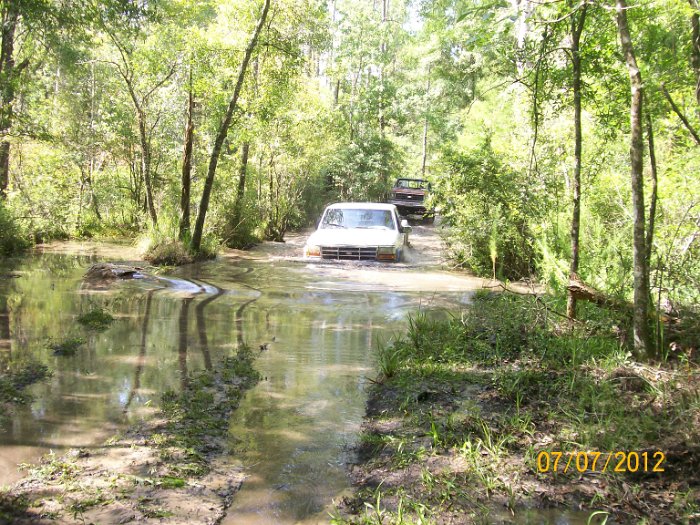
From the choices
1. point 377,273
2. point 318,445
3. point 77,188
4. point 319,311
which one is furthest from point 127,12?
point 77,188

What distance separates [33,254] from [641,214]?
45.5 ft

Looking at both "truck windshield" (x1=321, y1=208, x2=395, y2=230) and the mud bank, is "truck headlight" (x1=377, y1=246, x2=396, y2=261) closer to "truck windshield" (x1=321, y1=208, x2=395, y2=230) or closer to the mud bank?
"truck windshield" (x1=321, y1=208, x2=395, y2=230)

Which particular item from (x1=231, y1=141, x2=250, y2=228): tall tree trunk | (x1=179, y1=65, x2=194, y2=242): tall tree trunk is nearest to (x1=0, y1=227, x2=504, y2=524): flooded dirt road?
(x1=179, y1=65, x2=194, y2=242): tall tree trunk

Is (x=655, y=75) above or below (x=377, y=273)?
above

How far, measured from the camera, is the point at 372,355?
19.6 feet

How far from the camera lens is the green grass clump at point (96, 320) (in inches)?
263

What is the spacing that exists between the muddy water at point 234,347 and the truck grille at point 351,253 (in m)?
0.30

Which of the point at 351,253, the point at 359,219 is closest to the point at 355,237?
the point at 351,253

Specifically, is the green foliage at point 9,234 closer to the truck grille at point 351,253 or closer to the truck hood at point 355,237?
the truck hood at point 355,237

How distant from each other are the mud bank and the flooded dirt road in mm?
127

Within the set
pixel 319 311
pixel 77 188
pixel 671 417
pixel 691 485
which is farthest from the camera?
pixel 77 188

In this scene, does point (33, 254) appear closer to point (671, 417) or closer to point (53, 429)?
point (53, 429)

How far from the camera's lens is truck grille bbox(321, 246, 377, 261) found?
11.5 meters

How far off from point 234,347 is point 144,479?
3032 millimetres
